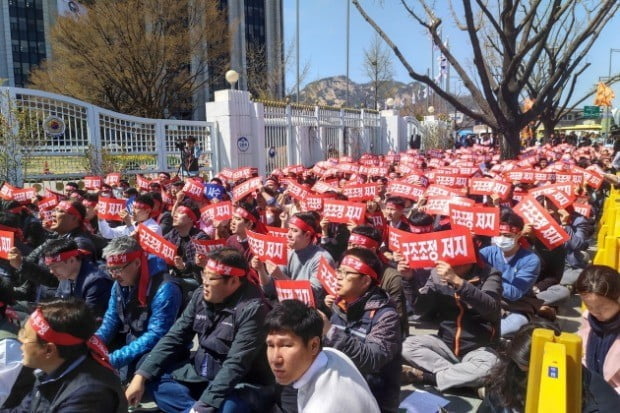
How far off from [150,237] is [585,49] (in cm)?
1493

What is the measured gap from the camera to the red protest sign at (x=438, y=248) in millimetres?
3922

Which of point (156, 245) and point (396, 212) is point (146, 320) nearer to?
point (156, 245)

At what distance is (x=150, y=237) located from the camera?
4539mm

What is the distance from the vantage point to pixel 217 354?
3307 millimetres

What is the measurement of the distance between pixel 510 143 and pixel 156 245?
1253 cm

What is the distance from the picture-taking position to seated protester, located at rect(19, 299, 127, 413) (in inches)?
96.1

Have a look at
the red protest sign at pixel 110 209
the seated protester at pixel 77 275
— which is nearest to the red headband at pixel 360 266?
the seated protester at pixel 77 275

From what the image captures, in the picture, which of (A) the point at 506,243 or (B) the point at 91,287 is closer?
(B) the point at 91,287

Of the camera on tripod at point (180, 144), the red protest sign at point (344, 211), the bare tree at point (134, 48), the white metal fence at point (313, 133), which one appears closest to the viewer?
the red protest sign at point (344, 211)

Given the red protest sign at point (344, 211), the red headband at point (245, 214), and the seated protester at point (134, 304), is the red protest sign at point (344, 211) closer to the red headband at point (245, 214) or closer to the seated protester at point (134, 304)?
the red headband at point (245, 214)

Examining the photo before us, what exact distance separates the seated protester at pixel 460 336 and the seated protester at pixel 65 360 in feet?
7.15

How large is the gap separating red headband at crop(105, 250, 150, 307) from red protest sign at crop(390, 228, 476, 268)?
6.45 ft

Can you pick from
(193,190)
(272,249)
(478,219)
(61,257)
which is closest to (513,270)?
(478,219)

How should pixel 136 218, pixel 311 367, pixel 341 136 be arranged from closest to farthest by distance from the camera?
pixel 311 367 < pixel 136 218 < pixel 341 136
